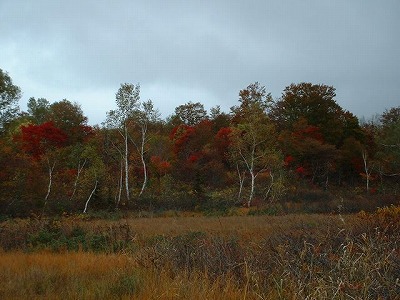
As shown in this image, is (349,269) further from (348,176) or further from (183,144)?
(348,176)

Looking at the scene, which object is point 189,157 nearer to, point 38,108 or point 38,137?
point 38,137

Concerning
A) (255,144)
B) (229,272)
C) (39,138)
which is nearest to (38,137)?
(39,138)

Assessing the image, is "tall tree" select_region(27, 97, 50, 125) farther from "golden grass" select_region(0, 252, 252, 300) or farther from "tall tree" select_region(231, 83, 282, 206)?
"golden grass" select_region(0, 252, 252, 300)

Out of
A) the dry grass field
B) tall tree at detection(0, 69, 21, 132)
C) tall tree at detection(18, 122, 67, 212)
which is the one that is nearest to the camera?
the dry grass field

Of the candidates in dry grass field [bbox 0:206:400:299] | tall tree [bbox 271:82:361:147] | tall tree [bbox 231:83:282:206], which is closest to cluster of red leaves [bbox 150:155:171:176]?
tall tree [bbox 231:83:282:206]

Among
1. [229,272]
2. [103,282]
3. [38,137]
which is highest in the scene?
[38,137]

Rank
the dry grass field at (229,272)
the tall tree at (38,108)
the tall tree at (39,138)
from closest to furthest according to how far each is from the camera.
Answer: the dry grass field at (229,272) < the tall tree at (39,138) < the tall tree at (38,108)

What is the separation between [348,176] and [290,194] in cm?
1522

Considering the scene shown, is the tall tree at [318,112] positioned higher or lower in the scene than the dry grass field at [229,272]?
higher

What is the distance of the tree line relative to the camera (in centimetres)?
2673

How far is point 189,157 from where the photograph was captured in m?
42.3

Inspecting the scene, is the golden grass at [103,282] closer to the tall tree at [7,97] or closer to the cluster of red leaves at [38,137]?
the tall tree at [7,97]

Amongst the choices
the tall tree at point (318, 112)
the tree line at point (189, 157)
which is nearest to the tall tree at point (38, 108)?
the tree line at point (189, 157)

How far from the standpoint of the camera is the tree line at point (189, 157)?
26734 millimetres
